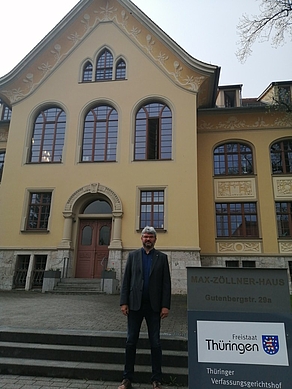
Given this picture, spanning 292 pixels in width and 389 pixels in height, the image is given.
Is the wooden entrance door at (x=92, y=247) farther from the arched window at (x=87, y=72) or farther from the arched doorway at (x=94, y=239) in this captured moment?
the arched window at (x=87, y=72)

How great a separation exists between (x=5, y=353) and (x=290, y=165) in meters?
16.8

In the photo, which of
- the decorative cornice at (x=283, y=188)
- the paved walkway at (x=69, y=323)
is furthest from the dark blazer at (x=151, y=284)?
the decorative cornice at (x=283, y=188)

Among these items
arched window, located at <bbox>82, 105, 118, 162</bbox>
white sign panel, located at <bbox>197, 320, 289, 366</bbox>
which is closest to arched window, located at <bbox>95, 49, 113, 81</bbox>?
arched window, located at <bbox>82, 105, 118, 162</bbox>

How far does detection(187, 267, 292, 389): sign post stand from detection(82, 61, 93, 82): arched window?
17.5 m

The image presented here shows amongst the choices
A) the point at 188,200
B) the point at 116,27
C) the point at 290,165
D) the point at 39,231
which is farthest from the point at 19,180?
the point at 290,165

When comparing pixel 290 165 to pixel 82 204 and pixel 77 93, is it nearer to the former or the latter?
pixel 82 204

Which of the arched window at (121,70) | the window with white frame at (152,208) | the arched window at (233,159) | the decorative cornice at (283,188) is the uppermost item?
the arched window at (121,70)

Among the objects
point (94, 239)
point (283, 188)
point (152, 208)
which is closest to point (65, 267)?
point (94, 239)

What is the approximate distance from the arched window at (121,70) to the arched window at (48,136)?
12.9 ft

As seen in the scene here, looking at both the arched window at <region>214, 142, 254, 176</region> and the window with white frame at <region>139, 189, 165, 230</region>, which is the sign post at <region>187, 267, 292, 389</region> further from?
the arched window at <region>214, 142, 254, 176</region>

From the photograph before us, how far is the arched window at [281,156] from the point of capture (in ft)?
57.3

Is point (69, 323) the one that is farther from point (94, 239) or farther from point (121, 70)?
point (121, 70)

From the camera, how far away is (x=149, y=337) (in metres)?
4.01

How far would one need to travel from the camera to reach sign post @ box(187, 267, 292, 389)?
2982 mm
